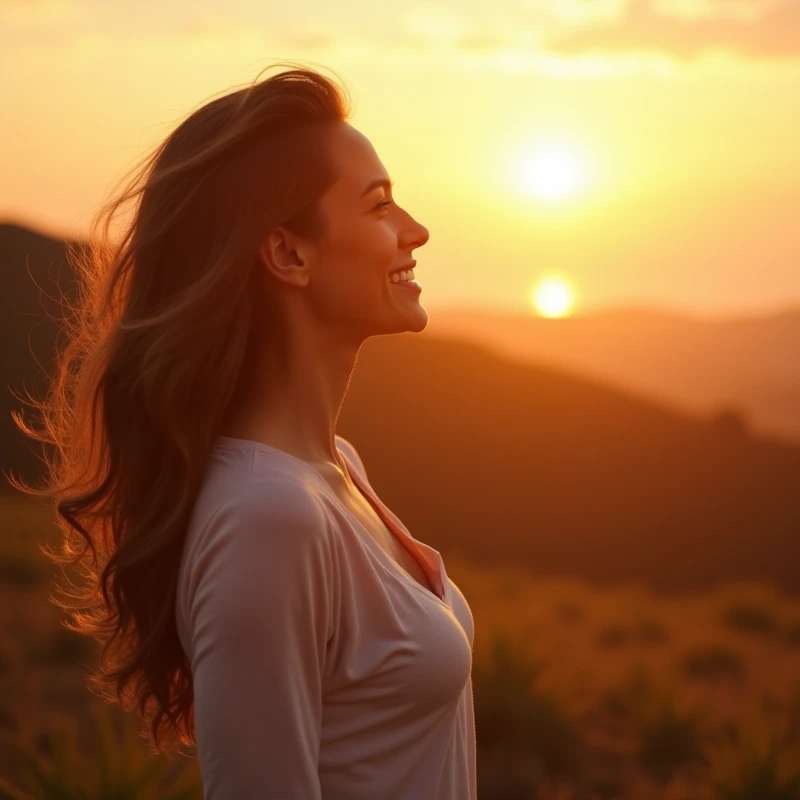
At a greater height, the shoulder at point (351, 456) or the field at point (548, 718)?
the shoulder at point (351, 456)

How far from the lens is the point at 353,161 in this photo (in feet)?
6.66

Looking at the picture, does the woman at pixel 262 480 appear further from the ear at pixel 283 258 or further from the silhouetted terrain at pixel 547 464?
the silhouetted terrain at pixel 547 464

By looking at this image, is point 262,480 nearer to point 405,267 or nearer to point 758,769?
point 405,267

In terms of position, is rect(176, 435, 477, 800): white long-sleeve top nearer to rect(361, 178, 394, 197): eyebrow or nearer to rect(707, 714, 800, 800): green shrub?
rect(361, 178, 394, 197): eyebrow

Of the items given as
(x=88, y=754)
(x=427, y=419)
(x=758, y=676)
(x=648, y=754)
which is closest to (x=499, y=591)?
(x=758, y=676)

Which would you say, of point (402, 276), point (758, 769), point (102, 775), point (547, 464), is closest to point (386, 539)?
point (402, 276)

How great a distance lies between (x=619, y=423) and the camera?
3316cm

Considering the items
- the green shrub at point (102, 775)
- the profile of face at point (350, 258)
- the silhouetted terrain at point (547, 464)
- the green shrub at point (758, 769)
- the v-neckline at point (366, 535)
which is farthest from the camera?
the silhouetted terrain at point (547, 464)

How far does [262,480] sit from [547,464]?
2940 cm

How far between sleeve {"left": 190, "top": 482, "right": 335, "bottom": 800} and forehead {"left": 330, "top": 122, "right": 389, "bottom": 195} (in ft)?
2.27

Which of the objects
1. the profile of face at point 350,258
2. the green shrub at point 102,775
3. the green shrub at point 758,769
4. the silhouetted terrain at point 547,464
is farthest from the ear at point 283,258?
the silhouetted terrain at point 547,464

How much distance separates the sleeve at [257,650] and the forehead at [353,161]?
0.69m

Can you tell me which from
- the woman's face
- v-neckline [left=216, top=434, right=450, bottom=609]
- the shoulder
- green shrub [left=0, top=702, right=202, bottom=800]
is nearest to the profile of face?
the woman's face

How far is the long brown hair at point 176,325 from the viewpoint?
1.86 m
